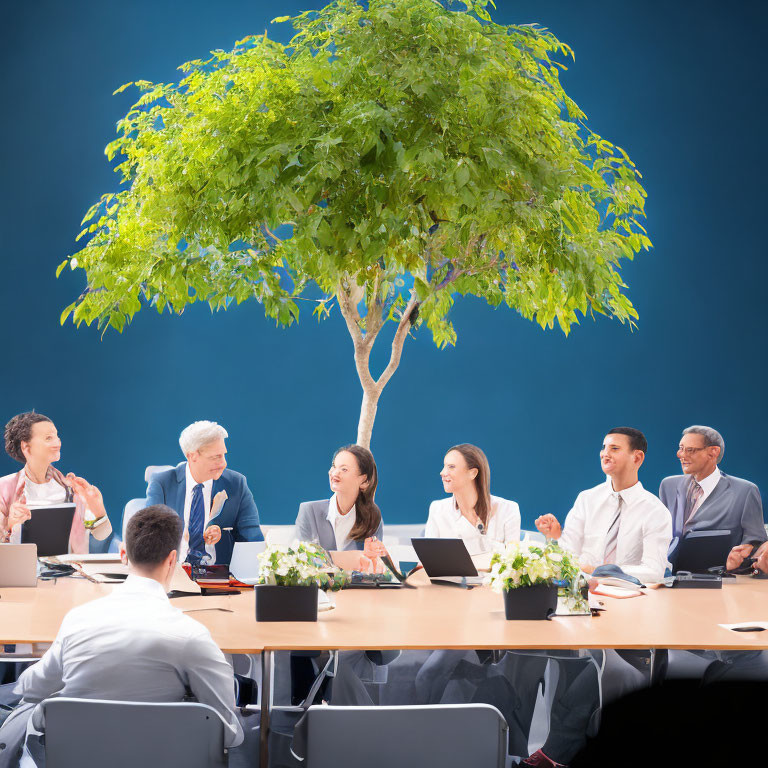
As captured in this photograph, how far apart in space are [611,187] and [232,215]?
1.85 m

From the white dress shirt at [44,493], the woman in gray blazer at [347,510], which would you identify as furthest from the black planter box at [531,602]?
the white dress shirt at [44,493]

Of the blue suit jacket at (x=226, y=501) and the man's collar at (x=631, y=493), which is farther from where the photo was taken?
the blue suit jacket at (x=226, y=501)

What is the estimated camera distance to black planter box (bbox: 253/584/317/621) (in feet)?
10.8

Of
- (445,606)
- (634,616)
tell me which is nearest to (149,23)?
(445,606)

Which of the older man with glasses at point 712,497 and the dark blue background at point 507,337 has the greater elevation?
the dark blue background at point 507,337

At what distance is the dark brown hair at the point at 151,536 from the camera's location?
104 inches

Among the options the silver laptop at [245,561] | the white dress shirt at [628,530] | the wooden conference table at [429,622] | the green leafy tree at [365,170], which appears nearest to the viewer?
the wooden conference table at [429,622]

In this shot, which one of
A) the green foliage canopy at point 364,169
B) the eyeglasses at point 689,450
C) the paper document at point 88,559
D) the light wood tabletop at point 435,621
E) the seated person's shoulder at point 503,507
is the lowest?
the light wood tabletop at point 435,621

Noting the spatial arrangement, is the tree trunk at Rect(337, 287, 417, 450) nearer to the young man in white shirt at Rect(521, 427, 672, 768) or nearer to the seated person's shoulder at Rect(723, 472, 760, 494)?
the young man in white shirt at Rect(521, 427, 672, 768)

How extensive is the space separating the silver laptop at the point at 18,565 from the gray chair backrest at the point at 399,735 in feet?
6.98

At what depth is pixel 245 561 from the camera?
4.21 meters

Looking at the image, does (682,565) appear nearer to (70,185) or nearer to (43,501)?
(43,501)

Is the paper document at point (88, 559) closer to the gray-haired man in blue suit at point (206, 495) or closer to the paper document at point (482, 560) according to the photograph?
the gray-haired man in blue suit at point (206, 495)

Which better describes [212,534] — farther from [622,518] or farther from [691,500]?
[691,500]
